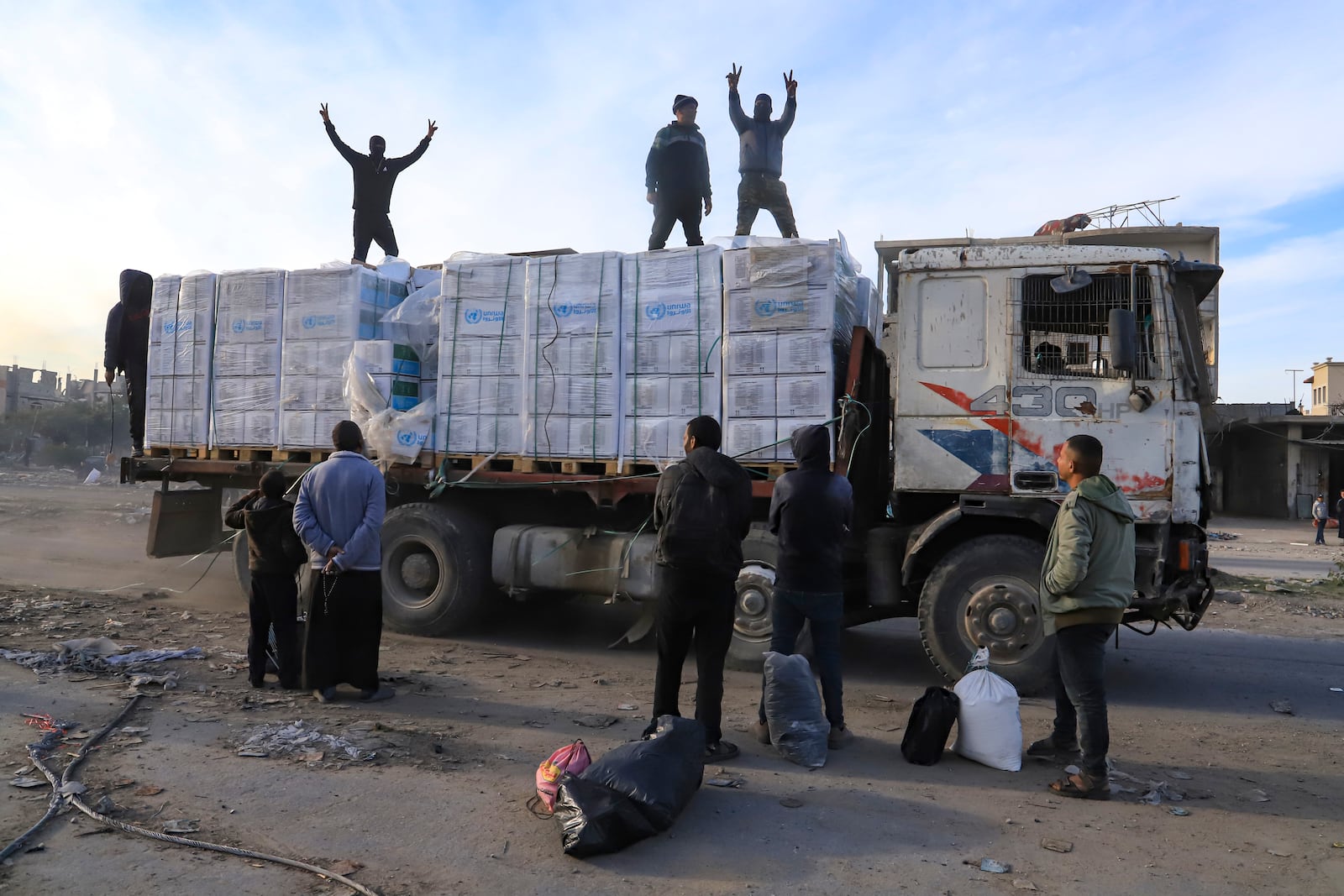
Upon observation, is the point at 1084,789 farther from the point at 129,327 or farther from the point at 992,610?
the point at 129,327

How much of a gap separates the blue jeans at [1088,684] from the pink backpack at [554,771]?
221 centimetres

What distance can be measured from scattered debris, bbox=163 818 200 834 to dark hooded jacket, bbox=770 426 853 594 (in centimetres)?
285

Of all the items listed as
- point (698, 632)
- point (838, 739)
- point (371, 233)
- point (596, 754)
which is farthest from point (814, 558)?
point (371, 233)

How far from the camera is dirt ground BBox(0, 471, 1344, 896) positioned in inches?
126

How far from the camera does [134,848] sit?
330 centimetres

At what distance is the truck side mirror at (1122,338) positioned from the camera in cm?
548

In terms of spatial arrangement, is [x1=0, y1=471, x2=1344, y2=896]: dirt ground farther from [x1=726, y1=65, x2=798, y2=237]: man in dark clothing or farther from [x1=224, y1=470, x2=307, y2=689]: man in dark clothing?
[x1=726, y1=65, x2=798, y2=237]: man in dark clothing

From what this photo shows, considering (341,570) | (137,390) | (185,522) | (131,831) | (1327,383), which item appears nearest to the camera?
(131,831)

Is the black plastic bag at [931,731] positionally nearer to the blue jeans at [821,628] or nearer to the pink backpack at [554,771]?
the blue jeans at [821,628]

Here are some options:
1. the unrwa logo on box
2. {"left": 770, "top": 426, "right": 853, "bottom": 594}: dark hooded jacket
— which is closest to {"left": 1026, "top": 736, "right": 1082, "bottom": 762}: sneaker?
{"left": 770, "top": 426, "right": 853, "bottom": 594}: dark hooded jacket

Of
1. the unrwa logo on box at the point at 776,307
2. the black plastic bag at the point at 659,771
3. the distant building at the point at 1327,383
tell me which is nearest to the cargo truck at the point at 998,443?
the unrwa logo on box at the point at 776,307

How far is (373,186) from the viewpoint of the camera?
9352mm

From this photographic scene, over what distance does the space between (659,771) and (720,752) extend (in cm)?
99

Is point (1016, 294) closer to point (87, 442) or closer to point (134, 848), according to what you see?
point (134, 848)
